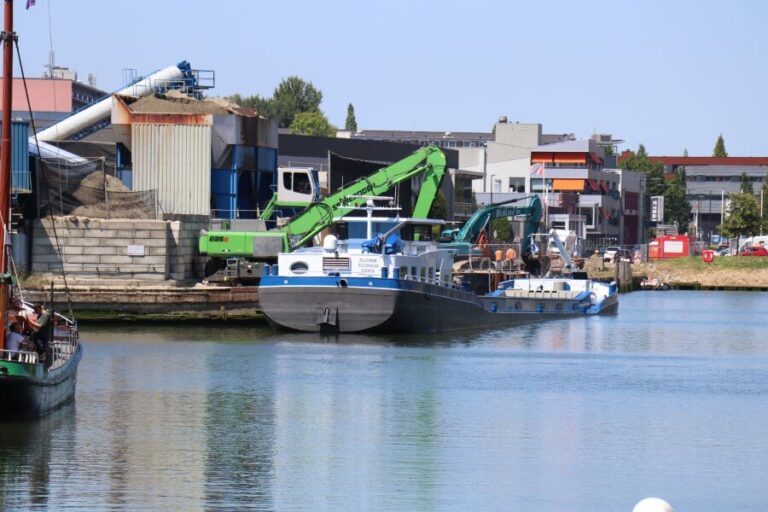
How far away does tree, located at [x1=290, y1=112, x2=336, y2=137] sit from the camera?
597 ft

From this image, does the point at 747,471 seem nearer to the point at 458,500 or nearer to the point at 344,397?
the point at 458,500

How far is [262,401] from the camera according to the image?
36312 mm

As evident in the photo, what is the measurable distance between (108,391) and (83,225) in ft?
60.5

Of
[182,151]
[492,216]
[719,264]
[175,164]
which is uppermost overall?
[182,151]

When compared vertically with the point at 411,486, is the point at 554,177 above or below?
above

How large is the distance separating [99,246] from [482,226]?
82.3 ft

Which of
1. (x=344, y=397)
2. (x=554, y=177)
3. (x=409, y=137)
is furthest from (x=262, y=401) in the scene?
(x=409, y=137)

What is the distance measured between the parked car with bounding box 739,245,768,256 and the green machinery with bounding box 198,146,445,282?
63.5 meters

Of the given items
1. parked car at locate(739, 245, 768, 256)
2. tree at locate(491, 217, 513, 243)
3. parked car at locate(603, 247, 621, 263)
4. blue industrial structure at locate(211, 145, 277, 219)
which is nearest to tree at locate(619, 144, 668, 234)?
parked car at locate(739, 245, 768, 256)

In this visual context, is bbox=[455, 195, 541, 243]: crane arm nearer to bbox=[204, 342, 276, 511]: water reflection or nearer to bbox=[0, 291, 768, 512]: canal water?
bbox=[0, 291, 768, 512]: canal water

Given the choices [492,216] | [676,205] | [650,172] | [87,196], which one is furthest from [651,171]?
[87,196]

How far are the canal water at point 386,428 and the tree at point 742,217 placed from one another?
82076 mm

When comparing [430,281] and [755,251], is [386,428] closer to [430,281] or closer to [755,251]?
[430,281]

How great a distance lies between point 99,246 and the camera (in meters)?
54.2
